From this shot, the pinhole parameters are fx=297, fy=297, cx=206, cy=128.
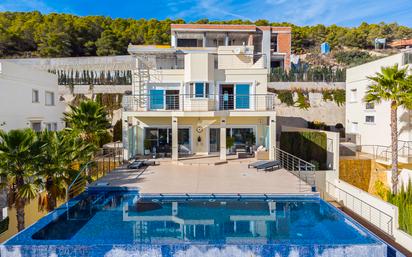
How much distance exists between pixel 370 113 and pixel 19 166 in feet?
86.1

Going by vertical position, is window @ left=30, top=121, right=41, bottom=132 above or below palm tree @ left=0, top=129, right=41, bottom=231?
above

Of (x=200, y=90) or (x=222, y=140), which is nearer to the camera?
(x=222, y=140)

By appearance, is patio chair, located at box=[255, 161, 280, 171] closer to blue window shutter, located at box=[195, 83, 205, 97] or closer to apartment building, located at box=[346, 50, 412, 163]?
blue window shutter, located at box=[195, 83, 205, 97]

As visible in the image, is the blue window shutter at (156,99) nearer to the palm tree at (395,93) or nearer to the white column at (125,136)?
the white column at (125,136)

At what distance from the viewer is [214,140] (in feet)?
77.7

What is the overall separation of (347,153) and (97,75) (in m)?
30.3

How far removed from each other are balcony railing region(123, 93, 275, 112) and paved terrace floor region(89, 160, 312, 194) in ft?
17.3

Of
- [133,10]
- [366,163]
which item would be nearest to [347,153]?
[366,163]

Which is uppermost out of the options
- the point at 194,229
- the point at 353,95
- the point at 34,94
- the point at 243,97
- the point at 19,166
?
the point at 353,95

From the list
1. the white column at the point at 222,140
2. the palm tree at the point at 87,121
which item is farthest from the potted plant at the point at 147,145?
the white column at the point at 222,140

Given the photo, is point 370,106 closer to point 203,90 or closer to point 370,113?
point 370,113

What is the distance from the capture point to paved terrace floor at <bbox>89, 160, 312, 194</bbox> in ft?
46.4

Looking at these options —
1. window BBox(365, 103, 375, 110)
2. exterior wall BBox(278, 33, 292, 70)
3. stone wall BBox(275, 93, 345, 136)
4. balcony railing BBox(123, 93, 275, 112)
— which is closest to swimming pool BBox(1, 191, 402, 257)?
balcony railing BBox(123, 93, 275, 112)

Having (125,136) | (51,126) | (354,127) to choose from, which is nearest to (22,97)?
(51,126)
